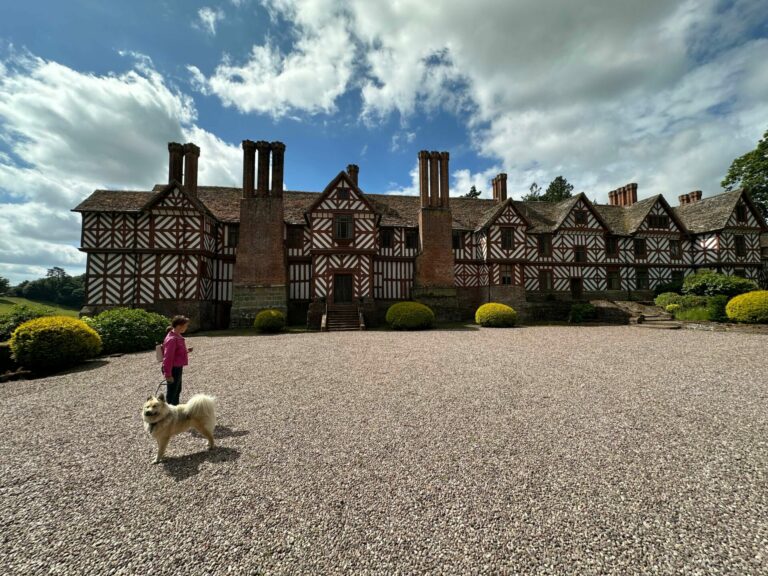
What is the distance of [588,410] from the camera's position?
18.8ft

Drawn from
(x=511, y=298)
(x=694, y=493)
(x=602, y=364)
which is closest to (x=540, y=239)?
(x=511, y=298)

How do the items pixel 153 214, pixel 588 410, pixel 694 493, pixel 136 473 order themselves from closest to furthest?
pixel 694 493, pixel 136 473, pixel 588 410, pixel 153 214

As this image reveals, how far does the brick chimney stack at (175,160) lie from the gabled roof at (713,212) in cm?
4433

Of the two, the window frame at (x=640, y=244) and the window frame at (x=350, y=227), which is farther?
the window frame at (x=640, y=244)

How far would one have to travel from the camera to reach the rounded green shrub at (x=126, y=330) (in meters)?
12.0

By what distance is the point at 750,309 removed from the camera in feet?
52.7

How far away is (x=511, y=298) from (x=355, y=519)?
24.2 m

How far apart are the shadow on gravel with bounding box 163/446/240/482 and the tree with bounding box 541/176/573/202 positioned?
54.4m

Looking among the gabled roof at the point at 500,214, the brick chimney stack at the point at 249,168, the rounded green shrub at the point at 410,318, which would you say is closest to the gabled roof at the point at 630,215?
the gabled roof at the point at 500,214

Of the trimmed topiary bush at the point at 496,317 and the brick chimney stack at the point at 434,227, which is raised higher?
the brick chimney stack at the point at 434,227

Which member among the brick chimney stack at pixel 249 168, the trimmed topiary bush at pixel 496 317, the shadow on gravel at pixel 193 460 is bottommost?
the shadow on gravel at pixel 193 460

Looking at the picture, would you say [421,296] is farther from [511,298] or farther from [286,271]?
[286,271]

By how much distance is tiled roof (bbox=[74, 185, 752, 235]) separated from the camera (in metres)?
24.0

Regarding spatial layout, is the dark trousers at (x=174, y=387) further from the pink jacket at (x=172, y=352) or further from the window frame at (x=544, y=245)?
the window frame at (x=544, y=245)
